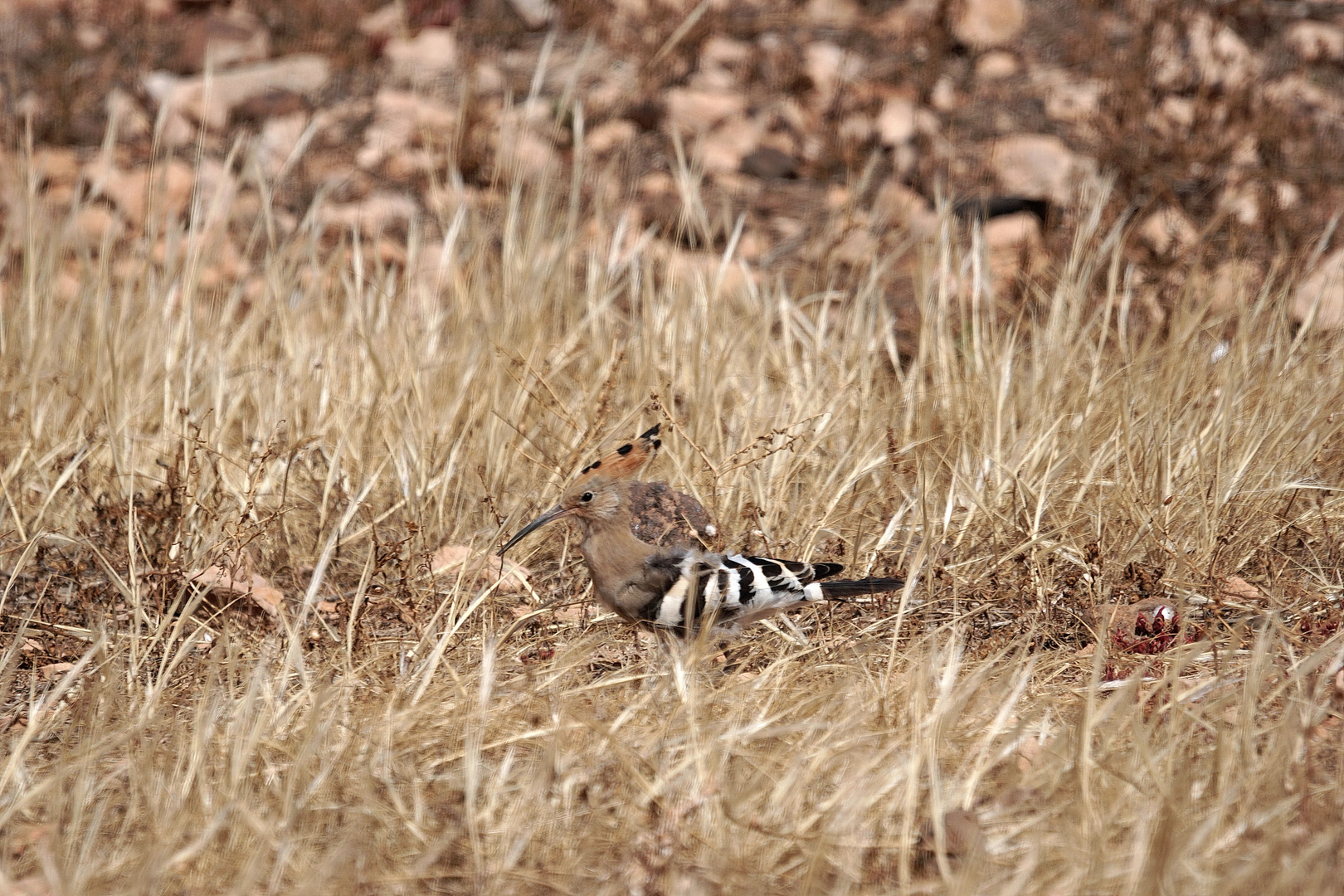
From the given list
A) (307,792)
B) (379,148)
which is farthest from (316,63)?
(307,792)

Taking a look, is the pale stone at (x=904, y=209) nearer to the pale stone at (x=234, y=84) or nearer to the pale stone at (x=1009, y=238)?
the pale stone at (x=1009, y=238)

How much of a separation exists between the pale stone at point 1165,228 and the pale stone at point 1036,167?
312 millimetres

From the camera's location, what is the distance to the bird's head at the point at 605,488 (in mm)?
2785

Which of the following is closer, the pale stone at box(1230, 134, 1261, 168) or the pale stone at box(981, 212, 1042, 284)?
the pale stone at box(981, 212, 1042, 284)

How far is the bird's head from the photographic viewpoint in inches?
110

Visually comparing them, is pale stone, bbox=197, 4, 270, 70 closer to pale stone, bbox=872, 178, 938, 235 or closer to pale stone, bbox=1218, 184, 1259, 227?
pale stone, bbox=872, 178, 938, 235

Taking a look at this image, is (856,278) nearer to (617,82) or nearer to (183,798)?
(617,82)

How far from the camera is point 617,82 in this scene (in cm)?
611

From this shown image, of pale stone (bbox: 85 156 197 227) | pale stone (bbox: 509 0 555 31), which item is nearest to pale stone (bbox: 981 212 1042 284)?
pale stone (bbox: 509 0 555 31)

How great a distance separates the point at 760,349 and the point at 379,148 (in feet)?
9.04

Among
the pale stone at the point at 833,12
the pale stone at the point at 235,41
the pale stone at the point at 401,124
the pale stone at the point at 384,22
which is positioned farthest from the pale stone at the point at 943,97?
the pale stone at the point at 235,41

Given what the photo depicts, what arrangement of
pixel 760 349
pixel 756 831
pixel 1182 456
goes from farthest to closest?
pixel 760 349, pixel 1182 456, pixel 756 831

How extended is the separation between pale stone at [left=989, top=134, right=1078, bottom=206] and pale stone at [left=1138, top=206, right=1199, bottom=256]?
0.31 meters

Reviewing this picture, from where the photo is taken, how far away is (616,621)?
3.05 m
